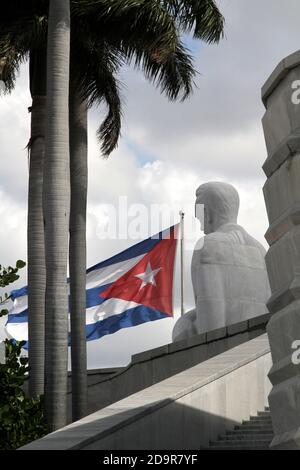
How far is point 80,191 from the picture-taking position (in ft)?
64.9

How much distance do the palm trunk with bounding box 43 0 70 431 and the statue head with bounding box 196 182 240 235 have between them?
4864 mm

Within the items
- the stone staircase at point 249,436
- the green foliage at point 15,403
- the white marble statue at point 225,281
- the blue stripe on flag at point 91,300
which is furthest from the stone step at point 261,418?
the blue stripe on flag at point 91,300

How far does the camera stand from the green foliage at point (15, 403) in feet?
44.8

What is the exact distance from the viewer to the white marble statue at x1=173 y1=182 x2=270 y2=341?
2038 centimetres

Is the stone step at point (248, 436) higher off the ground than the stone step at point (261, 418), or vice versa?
the stone step at point (261, 418)

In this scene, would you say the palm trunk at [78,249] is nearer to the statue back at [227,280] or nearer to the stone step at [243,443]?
the statue back at [227,280]

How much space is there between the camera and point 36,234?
A: 18688 millimetres

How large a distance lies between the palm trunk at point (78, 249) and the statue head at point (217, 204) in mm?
2704

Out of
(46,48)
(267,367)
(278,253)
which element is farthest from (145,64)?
(278,253)

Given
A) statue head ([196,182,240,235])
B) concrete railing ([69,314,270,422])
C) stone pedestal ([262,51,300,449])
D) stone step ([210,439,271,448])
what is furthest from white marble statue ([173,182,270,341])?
stone pedestal ([262,51,300,449])

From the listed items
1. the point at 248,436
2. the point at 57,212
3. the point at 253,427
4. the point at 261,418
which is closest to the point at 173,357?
the point at 57,212

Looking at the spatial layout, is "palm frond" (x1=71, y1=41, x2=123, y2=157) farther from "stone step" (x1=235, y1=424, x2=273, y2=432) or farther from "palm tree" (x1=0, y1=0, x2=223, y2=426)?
"stone step" (x1=235, y1=424, x2=273, y2=432)
